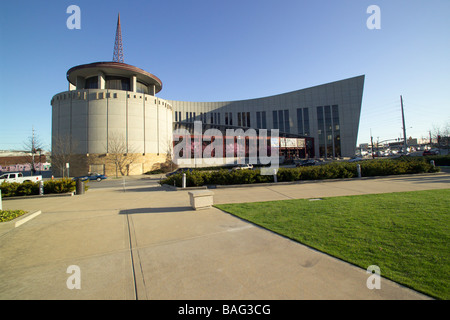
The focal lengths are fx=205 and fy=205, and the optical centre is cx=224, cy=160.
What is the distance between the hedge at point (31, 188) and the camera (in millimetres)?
13445

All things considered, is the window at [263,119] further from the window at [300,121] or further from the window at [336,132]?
the window at [336,132]

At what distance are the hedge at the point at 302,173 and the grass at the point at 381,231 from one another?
682 centimetres

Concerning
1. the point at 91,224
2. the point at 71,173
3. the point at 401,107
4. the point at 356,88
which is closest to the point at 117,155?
the point at 71,173

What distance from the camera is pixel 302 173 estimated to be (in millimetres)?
16875

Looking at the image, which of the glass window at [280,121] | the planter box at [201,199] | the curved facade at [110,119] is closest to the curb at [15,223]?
the planter box at [201,199]

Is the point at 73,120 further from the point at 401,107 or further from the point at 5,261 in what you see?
the point at 401,107

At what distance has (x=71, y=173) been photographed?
36.4 metres

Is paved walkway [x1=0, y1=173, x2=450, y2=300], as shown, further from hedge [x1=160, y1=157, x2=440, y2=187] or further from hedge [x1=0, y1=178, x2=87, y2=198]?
hedge [x1=0, y1=178, x2=87, y2=198]

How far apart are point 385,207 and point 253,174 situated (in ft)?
30.0

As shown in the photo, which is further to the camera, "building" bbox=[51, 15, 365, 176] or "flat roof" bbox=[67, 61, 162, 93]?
"flat roof" bbox=[67, 61, 162, 93]

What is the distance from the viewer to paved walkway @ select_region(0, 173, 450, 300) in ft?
9.95

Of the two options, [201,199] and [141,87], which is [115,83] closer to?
[141,87]

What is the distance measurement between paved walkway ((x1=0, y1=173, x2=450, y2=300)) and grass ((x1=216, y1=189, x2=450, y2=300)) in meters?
0.39

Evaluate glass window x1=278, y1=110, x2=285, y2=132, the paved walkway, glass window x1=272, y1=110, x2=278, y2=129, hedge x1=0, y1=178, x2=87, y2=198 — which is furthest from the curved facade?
glass window x1=278, y1=110, x2=285, y2=132
